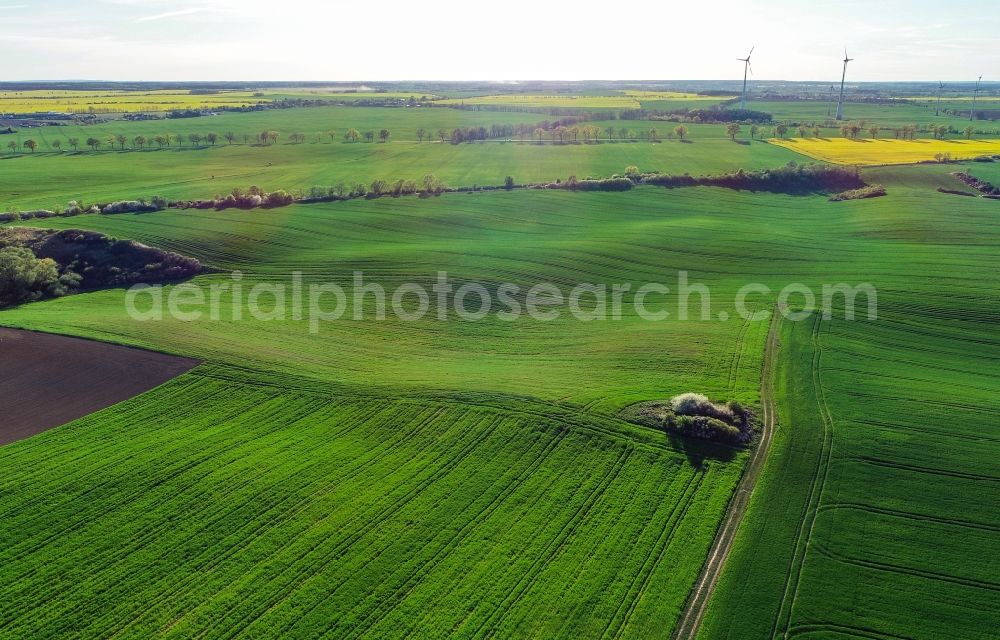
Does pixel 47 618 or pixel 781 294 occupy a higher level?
pixel 781 294

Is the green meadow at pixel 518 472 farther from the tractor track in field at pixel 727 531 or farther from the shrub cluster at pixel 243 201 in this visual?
the shrub cluster at pixel 243 201

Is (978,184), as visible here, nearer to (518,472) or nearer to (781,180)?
(781,180)

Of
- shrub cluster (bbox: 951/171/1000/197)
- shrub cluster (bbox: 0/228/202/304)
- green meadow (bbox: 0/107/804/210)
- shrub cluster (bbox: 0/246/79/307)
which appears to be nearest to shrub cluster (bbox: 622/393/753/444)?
shrub cluster (bbox: 0/228/202/304)

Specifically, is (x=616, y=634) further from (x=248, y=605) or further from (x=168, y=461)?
(x=168, y=461)

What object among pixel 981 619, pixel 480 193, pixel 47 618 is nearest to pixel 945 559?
pixel 981 619

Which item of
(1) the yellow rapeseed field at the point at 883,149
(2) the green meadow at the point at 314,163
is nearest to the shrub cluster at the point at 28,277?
(2) the green meadow at the point at 314,163
